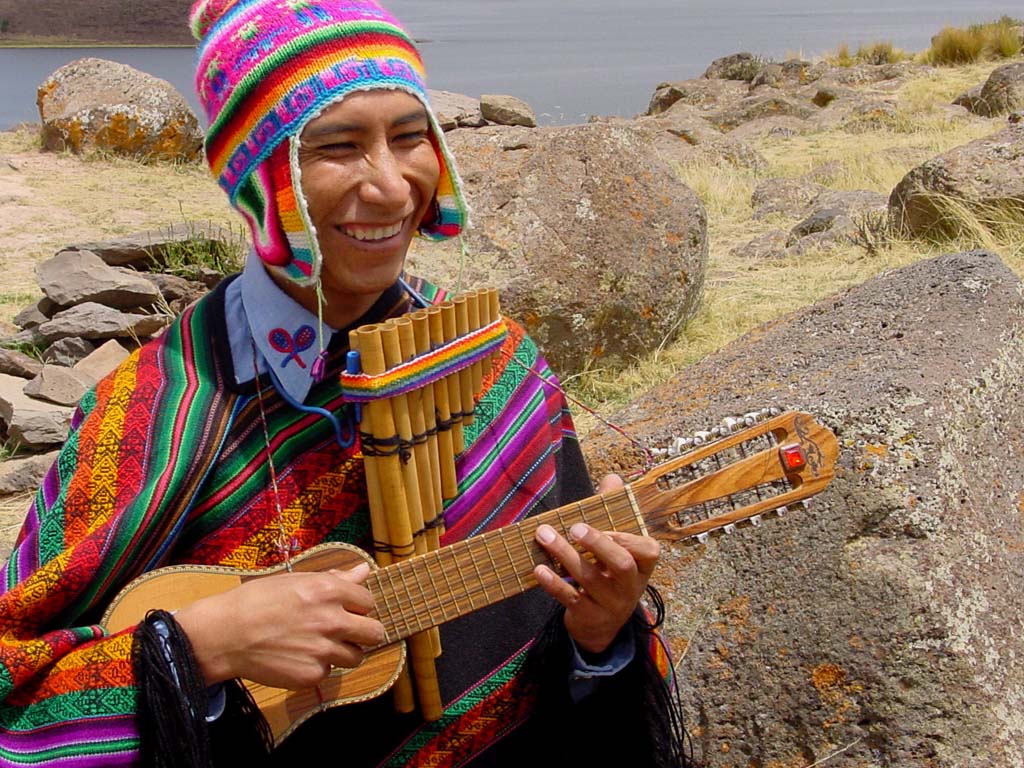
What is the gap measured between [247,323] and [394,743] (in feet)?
2.60

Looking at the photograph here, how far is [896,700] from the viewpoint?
2129 millimetres

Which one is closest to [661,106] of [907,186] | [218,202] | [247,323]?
[218,202]

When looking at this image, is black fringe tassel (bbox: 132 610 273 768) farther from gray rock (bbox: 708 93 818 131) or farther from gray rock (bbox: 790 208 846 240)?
gray rock (bbox: 708 93 818 131)

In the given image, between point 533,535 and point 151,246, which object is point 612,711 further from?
→ point 151,246

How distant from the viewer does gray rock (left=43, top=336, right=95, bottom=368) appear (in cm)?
595

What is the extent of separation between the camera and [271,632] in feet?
5.08

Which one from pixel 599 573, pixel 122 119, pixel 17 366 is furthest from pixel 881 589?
pixel 122 119

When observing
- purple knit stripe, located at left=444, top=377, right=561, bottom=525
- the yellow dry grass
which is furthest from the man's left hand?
the yellow dry grass

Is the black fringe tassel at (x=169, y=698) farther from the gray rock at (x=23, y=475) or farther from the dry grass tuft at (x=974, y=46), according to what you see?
the dry grass tuft at (x=974, y=46)

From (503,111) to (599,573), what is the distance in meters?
13.4

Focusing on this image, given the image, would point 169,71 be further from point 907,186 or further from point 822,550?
point 822,550

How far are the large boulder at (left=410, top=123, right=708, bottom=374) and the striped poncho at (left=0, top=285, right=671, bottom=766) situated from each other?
3268 millimetres

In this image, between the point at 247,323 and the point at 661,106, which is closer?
the point at 247,323

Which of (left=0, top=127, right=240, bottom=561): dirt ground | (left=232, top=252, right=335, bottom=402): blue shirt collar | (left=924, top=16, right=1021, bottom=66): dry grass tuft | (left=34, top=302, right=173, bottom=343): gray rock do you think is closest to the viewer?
(left=232, top=252, right=335, bottom=402): blue shirt collar
